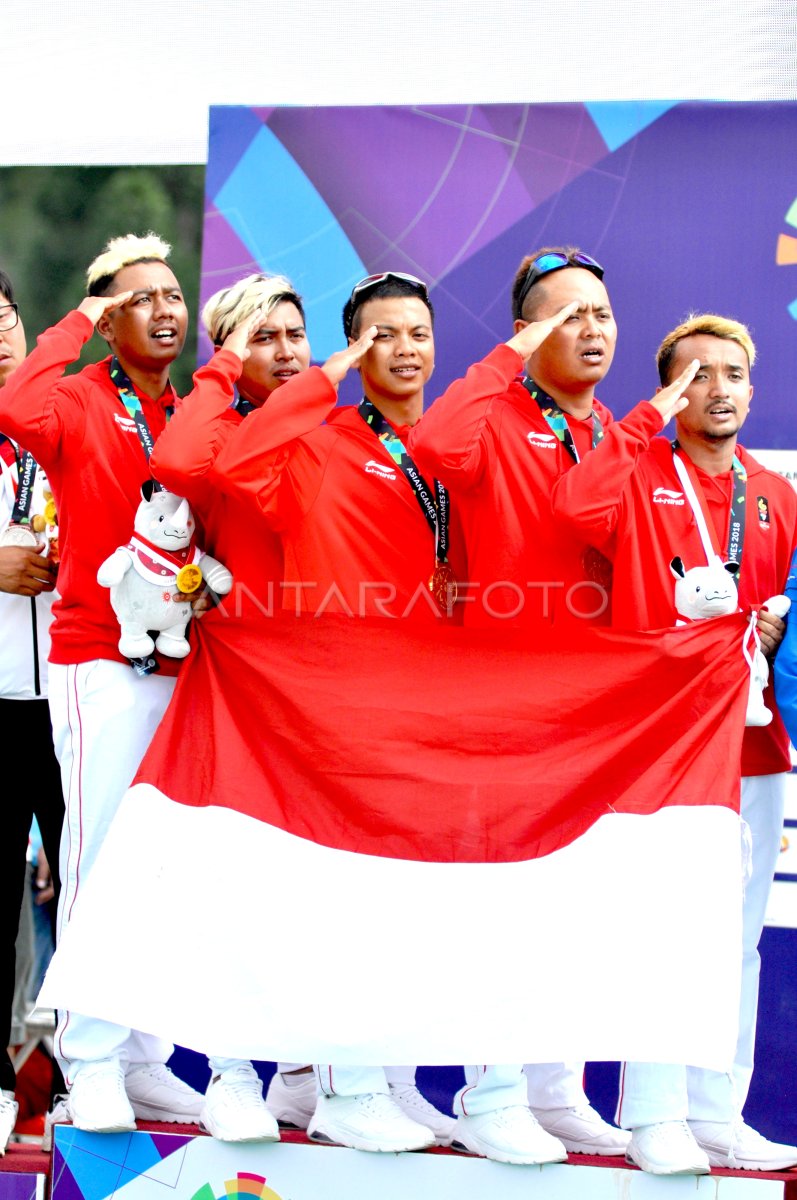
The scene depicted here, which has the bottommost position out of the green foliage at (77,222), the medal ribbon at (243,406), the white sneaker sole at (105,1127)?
the white sneaker sole at (105,1127)

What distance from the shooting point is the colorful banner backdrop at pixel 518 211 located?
190 inches

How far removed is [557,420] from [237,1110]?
1.97 m

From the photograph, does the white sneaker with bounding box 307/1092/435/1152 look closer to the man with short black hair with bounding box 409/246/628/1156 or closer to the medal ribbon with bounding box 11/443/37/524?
the man with short black hair with bounding box 409/246/628/1156

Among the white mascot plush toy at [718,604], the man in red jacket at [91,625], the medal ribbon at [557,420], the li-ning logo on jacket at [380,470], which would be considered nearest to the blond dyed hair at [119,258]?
the man in red jacket at [91,625]

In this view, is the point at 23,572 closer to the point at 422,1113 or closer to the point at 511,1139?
the point at 422,1113

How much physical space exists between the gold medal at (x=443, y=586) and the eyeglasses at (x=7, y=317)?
5.11 ft

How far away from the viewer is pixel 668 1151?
3.46 meters

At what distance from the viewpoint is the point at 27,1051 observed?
5.62m

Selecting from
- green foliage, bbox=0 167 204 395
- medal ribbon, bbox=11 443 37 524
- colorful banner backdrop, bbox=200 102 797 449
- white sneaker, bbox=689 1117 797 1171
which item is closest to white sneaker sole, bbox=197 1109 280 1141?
white sneaker, bbox=689 1117 797 1171

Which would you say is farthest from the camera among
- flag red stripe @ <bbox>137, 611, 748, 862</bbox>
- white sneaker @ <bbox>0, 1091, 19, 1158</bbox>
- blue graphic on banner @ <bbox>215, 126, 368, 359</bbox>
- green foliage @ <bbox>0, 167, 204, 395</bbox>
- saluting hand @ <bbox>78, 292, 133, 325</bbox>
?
green foliage @ <bbox>0, 167, 204, 395</bbox>

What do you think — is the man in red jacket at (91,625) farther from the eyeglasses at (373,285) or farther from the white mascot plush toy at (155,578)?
the eyeglasses at (373,285)

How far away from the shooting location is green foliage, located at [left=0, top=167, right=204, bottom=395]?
13.9 meters

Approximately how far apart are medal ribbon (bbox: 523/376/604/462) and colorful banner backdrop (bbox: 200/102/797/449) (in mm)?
837

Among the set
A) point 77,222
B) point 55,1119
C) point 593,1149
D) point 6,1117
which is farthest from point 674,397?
point 77,222
